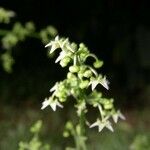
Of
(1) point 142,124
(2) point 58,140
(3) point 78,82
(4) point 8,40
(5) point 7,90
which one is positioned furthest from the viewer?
(5) point 7,90

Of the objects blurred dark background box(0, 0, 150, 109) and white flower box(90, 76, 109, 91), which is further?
blurred dark background box(0, 0, 150, 109)

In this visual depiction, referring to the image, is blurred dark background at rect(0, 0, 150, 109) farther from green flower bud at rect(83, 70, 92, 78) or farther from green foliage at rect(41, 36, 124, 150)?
green flower bud at rect(83, 70, 92, 78)

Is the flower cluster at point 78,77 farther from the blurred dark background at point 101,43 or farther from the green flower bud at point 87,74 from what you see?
the blurred dark background at point 101,43

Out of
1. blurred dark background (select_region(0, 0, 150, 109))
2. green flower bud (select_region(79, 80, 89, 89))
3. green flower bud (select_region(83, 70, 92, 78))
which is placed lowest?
green flower bud (select_region(79, 80, 89, 89))

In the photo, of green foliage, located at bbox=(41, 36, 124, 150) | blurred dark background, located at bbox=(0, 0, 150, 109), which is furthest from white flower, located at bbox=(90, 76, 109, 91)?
blurred dark background, located at bbox=(0, 0, 150, 109)

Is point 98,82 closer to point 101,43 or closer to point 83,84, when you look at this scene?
point 83,84

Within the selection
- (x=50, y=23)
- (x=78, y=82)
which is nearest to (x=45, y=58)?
A: (x=50, y=23)

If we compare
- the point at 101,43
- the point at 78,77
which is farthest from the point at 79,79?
the point at 101,43

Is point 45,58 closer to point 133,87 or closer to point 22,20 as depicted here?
point 22,20
